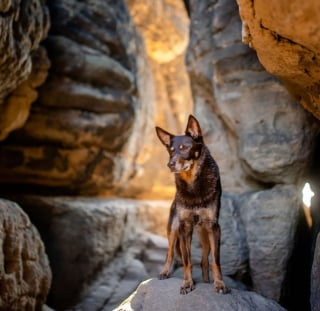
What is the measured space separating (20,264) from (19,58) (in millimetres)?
2734

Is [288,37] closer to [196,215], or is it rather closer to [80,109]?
[196,215]

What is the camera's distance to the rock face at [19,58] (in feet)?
14.7

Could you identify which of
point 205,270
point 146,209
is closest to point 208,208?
point 205,270

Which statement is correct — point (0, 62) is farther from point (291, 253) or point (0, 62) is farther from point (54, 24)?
point (291, 253)

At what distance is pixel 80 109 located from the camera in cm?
714

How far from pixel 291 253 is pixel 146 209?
5.57 meters

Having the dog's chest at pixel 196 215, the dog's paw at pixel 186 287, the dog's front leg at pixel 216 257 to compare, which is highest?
the dog's chest at pixel 196 215

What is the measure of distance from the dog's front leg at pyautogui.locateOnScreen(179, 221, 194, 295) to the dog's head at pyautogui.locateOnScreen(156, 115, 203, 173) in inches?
26.3

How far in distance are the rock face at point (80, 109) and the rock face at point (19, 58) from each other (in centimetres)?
43

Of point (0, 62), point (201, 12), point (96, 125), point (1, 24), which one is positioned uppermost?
point (201, 12)

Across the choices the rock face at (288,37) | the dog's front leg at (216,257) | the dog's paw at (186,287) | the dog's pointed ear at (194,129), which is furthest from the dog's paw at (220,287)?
the rock face at (288,37)

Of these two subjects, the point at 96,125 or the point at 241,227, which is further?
the point at 96,125

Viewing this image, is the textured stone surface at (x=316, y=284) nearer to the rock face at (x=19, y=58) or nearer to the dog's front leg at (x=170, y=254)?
the dog's front leg at (x=170, y=254)

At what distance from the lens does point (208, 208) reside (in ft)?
12.4
